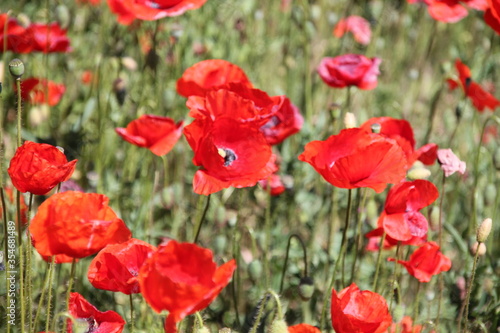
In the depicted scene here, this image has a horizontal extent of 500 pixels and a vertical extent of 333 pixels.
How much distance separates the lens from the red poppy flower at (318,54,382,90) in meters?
1.79

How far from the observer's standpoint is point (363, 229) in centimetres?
198

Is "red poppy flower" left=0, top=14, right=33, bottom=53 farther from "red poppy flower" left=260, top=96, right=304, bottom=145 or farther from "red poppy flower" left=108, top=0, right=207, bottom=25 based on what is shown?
"red poppy flower" left=260, top=96, right=304, bottom=145

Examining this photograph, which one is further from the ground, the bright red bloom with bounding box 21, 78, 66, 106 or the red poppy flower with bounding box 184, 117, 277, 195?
the red poppy flower with bounding box 184, 117, 277, 195

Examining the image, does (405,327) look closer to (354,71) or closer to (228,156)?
(228,156)

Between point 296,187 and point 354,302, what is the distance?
0.96 meters

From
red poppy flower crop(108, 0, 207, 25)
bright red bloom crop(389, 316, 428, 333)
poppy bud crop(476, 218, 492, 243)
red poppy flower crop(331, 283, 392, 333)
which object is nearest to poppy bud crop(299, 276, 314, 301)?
bright red bloom crop(389, 316, 428, 333)

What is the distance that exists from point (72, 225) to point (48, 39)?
3.50ft

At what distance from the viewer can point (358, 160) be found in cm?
121

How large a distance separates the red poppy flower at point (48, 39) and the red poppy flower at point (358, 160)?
107 cm

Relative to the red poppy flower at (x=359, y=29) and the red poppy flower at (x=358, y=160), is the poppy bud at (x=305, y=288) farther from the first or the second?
the red poppy flower at (x=359, y=29)

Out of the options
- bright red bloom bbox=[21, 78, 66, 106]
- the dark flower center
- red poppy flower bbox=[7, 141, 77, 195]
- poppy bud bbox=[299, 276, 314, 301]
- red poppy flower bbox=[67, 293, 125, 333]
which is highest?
red poppy flower bbox=[7, 141, 77, 195]

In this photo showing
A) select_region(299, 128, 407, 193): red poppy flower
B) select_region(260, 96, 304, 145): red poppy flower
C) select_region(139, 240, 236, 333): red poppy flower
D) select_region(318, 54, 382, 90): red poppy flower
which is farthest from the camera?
select_region(318, 54, 382, 90): red poppy flower

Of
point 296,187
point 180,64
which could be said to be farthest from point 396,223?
point 180,64

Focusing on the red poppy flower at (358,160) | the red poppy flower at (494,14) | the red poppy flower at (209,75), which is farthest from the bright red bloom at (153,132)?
the red poppy flower at (494,14)
